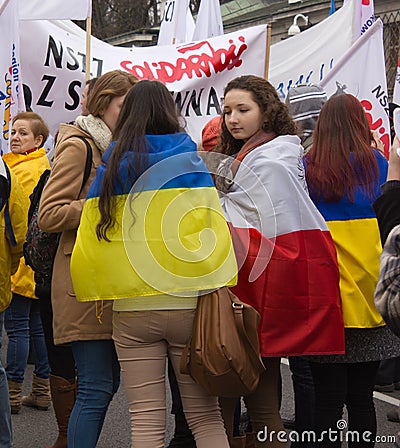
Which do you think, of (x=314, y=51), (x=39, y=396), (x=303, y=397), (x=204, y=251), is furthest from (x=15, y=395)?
(x=314, y=51)

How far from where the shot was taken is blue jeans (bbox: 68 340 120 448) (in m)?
3.88

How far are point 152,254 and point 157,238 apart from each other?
0.22ft

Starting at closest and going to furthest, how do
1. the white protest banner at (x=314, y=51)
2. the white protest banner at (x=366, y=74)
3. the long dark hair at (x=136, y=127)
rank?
the long dark hair at (x=136, y=127)
the white protest banner at (x=366, y=74)
the white protest banner at (x=314, y=51)

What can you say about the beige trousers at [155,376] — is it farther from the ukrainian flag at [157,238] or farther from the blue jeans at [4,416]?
the blue jeans at [4,416]

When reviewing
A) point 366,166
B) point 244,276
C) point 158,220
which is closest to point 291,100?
point 366,166

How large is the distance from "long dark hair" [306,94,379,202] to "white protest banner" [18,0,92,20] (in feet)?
12.1

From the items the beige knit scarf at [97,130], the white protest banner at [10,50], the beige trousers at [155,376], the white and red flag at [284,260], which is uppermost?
the white protest banner at [10,50]

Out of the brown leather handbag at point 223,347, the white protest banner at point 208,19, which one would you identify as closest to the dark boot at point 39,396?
the brown leather handbag at point 223,347

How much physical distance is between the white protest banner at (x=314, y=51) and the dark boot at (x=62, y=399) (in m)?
4.77

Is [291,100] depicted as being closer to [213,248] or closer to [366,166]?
[366,166]

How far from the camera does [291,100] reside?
4766 mm

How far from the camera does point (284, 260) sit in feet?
12.7

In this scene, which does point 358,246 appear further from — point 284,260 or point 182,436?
point 182,436

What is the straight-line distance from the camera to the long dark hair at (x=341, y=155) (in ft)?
13.3
